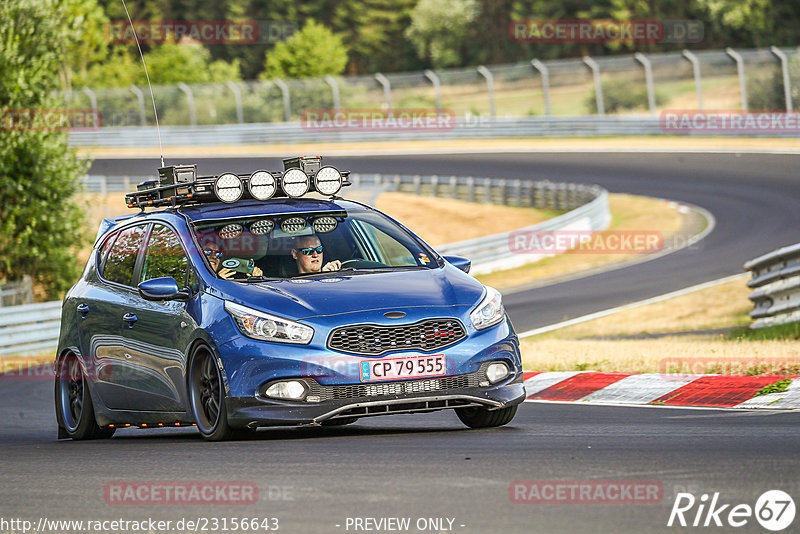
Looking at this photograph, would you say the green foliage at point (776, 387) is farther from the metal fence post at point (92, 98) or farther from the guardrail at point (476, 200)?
the metal fence post at point (92, 98)

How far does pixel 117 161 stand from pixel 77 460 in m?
50.1

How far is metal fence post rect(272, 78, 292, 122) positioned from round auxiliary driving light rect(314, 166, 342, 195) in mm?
47847

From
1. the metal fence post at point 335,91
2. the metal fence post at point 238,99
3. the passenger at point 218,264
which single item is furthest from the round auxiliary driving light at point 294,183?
the metal fence post at point 238,99

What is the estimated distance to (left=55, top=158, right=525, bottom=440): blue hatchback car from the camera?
7.86 m

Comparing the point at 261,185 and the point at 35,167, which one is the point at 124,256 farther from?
the point at 35,167

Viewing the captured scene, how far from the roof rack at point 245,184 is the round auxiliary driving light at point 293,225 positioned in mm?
437

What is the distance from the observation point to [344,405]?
7.85 metres

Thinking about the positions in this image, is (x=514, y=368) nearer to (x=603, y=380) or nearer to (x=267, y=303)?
(x=267, y=303)

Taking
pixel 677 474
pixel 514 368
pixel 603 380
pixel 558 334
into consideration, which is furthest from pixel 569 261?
pixel 677 474

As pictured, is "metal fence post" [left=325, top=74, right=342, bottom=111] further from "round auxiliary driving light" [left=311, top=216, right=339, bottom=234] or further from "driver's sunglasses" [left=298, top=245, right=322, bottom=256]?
"driver's sunglasses" [left=298, top=245, right=322, bottom=256]

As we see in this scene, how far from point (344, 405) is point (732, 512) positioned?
3.17 metres

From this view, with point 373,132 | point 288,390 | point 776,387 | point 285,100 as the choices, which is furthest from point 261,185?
point 285,100

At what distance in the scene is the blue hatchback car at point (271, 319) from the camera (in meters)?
7.86

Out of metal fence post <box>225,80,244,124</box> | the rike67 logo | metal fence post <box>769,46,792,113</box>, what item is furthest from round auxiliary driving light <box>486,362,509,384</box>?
metal fence post <box>225,80,244,124</box>
